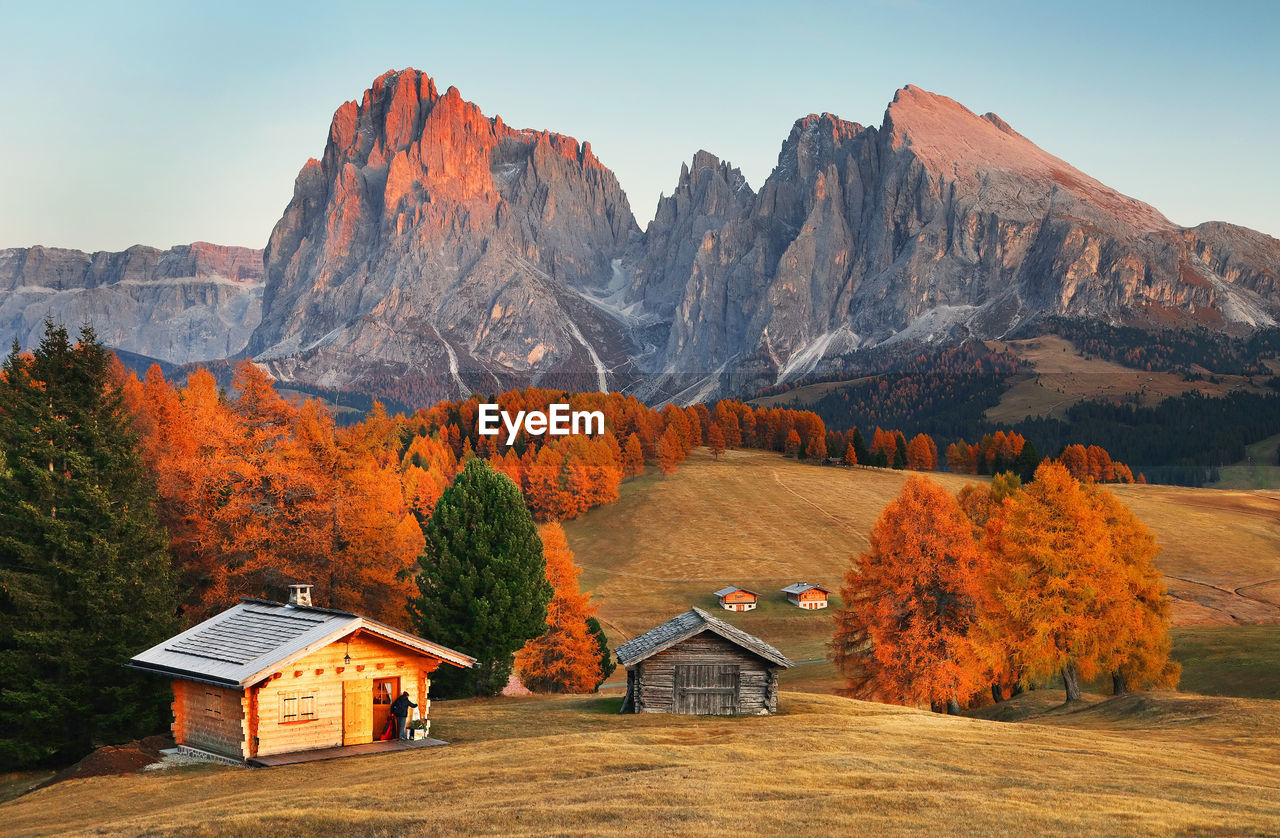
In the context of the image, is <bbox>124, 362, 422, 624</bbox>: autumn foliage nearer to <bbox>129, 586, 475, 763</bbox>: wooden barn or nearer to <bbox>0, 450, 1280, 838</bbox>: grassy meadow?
<bbox>0, 450, 1280, 838</bbox>: grassy meadow

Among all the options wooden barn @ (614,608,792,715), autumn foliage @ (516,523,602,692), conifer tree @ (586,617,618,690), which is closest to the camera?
wooden barn @ (614,608,792,715)

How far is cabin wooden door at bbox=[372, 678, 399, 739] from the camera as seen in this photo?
37.5 metres

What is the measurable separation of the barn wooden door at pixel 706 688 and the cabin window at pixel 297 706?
1553cm

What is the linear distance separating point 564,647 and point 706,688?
88.9 ft

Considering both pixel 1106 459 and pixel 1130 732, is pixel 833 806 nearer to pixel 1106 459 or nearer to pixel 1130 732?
pixel 1130 732

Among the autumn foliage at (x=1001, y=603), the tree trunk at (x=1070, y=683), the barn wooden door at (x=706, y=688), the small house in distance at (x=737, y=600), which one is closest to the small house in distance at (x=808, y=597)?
the small house in distance at (x=737, y=600)

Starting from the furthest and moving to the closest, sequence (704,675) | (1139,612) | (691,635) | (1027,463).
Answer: (1027,463) < (1139,612) < (704,675) < (691,635)

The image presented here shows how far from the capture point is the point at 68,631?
41.1 metres

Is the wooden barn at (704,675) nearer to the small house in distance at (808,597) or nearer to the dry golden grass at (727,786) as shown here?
the dry golden grass at (727,786)

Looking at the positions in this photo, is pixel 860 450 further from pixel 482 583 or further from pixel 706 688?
pixel 706 688

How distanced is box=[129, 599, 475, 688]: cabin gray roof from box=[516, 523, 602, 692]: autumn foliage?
99.9 ft

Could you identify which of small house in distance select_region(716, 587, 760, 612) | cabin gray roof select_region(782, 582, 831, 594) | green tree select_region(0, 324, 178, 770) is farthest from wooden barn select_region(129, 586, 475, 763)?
cabin gray roof select_region(782, 582, 831, 594)

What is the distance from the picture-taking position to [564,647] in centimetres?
6906

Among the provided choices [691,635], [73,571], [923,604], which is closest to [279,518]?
[73,571]
